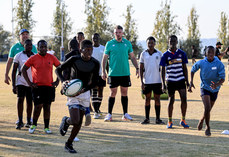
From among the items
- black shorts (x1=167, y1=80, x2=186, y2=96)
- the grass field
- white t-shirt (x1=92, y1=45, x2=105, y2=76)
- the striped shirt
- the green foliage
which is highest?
the green foliage

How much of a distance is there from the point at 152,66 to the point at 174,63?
93 cm

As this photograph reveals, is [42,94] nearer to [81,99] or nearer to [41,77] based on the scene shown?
[41,77]

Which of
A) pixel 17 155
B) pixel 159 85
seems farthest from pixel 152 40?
pixel 17 155

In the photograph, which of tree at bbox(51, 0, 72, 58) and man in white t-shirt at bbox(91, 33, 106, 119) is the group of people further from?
tree at bbox(51, 0, 72, 58)

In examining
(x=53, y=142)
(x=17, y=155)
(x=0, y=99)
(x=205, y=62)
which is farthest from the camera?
(x=0, y=99)

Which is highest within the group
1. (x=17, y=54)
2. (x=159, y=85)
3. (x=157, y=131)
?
(x=17, y=54)

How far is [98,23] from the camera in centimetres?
5794

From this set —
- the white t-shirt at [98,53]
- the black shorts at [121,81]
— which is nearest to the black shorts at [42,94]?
the black shorts at [121,81]

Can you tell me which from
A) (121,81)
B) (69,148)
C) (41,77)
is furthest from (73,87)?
(121,81)

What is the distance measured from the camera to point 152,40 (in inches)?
415

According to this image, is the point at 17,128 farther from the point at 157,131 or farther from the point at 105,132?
the point at 157,131

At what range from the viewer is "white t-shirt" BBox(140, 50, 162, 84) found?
1061 cm

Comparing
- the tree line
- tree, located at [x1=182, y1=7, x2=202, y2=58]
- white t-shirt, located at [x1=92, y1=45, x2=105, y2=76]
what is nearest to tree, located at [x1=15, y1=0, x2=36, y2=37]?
the tree line

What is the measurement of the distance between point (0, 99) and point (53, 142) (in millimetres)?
9094
